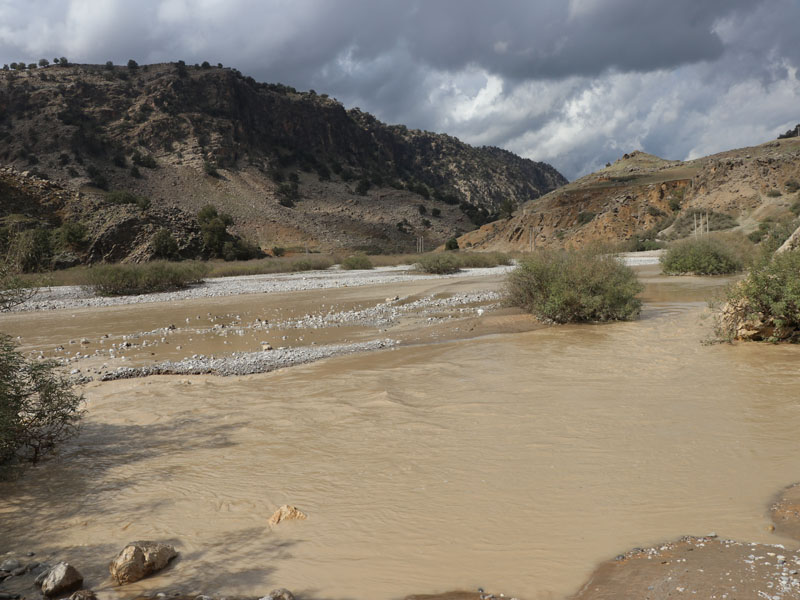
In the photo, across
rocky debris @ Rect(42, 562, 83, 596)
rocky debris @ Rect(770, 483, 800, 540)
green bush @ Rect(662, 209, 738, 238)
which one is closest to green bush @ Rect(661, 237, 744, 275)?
green bush @ Rect(662, 209, 738, 238)

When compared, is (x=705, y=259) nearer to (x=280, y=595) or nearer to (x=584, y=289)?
(x=584, y=289)

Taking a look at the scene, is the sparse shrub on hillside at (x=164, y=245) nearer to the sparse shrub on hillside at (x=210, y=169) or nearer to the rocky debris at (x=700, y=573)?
the rocky debris at (x=700, y=573)

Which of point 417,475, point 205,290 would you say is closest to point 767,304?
point 417,475

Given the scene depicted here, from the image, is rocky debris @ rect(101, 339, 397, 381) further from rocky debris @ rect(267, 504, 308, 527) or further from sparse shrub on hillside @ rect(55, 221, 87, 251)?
sparse shrub on hillside @ rect(55, 221, 87, 251)

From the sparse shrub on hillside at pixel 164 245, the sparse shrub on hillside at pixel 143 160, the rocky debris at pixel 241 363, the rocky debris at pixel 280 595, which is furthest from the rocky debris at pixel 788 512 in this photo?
the sparse shrub on hillside at pixel 143 160

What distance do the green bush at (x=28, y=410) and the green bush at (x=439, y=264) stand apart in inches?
1247

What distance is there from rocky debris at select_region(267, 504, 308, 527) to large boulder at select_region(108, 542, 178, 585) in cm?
79

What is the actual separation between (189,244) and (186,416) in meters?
35.0

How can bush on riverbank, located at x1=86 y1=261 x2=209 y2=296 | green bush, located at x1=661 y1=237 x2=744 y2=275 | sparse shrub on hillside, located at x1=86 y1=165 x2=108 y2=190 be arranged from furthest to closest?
1. sparse shrub on hillside, located at x1=86 y1=165 x2=108 y2=190
2. bush on riverbank, located at x1=86 y1=261 x2=209 y2=296
3. green bush, located at x1=661 y1=237 x2=744 y2=275

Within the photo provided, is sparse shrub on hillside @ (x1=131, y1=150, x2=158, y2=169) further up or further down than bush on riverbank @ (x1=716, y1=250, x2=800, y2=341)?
further up

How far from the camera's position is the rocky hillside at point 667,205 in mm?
43812

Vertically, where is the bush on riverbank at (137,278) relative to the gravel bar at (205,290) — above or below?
above

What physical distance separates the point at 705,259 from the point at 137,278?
1083 inches

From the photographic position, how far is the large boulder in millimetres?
3479
